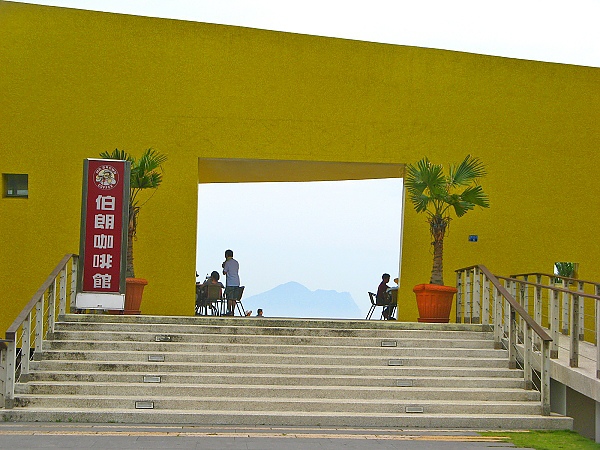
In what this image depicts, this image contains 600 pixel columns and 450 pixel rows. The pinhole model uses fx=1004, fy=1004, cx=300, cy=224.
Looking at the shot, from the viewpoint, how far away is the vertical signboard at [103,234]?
12977mm

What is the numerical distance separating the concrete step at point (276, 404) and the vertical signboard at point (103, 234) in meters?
2.27

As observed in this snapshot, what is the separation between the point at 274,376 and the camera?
37.7 feet

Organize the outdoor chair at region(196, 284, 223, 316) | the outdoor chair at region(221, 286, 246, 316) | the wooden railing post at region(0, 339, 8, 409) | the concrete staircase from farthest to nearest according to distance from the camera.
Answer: the outdoor chair at region(221, 286, 246, 316), the outdoor chair at region(196, 284, 223, 316), the concrete staircase, the wooden railing post at region(0, 339, 8, 409)

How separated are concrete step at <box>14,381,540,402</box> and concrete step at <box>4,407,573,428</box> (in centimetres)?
45

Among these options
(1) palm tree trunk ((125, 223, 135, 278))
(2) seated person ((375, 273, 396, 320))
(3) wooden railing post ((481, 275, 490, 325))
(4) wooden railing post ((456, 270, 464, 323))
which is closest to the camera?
(3) wooden railing post ((481, 275, 490, 325))

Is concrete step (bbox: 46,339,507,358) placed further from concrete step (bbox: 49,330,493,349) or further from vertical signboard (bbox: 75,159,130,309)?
vertical signboard (bbox: 75,159,130,309)

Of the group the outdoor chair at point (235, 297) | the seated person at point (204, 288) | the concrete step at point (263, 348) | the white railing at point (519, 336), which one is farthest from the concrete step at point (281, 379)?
the seated person at point (204, 288)

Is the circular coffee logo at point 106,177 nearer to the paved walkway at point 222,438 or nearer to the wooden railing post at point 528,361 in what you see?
the paved walkway at point 222,438

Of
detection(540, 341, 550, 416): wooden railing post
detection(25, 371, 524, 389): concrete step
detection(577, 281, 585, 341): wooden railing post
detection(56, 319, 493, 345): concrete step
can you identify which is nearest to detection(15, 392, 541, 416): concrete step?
detection(540, 341, 550, 416): wooden railing post

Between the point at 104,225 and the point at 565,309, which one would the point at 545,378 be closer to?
the point at 565,309

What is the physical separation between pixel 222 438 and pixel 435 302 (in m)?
5.77

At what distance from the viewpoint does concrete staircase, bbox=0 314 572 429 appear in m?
10.5

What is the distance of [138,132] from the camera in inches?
642

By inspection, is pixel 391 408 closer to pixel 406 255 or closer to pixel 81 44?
pixel 406 255
